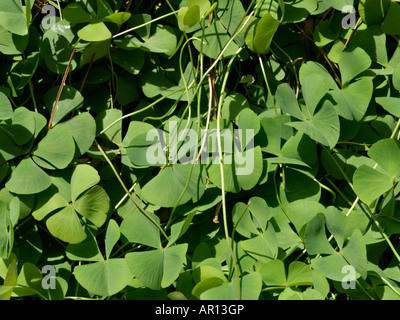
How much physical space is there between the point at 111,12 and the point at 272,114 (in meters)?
0.38

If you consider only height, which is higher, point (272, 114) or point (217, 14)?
point (217, 14)

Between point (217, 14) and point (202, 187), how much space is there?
35cm

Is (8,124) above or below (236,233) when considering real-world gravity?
above

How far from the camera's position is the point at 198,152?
949mm

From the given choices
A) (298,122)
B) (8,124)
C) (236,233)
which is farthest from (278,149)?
(8,124)

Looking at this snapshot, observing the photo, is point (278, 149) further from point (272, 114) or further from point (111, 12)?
point (111, 12)

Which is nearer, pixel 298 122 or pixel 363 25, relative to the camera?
pixel 298 122

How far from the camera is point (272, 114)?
1.01 metres

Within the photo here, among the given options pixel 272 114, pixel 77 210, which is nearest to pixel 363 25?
pixel 272 114

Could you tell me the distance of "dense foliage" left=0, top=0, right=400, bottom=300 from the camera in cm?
91

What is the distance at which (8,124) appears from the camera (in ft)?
3.08

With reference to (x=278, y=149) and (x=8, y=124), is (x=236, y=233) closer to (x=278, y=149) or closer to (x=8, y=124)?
(x=278, y=149)

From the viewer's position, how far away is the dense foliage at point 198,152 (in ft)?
2.98
